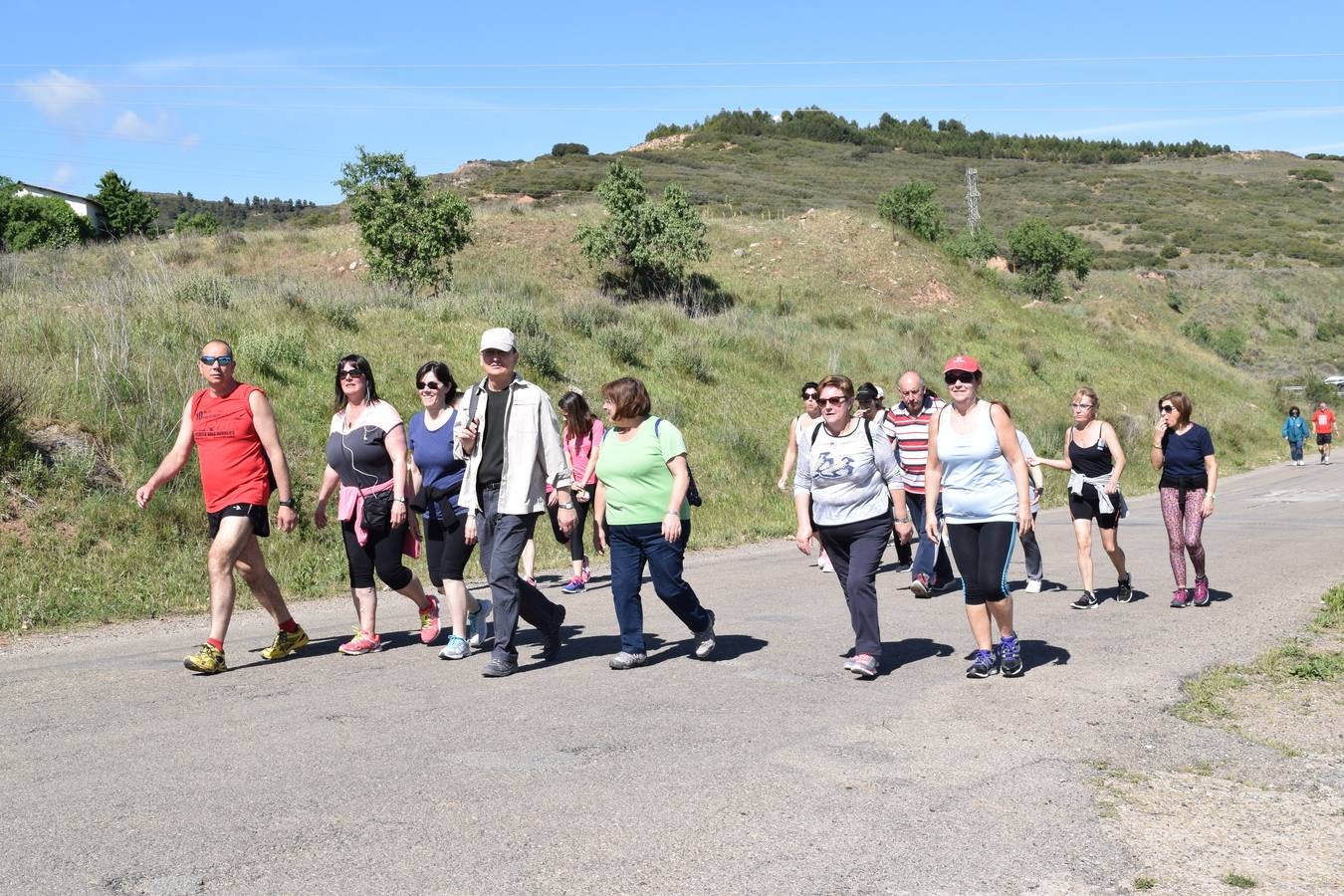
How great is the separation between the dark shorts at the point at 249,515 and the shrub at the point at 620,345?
1705 cm

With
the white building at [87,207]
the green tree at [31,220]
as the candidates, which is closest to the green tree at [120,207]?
the white building at [87,207]

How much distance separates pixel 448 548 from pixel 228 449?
150cm

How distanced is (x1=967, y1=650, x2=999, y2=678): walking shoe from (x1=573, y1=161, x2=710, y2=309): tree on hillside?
3039cm

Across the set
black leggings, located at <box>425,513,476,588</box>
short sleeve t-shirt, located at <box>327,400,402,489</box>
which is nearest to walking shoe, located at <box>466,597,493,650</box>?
black leggings, located at <box>425,513,476,588</box>

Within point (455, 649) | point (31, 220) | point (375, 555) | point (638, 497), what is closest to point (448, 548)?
point (375, 555)

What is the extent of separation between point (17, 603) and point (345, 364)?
4468mm

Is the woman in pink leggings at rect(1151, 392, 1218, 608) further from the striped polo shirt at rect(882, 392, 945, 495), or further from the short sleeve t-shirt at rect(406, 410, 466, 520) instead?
the short sleeve t-shirt at rect(406, 410, 466, 520)

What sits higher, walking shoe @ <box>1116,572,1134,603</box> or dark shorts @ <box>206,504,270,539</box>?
dark shorts @ <box>206,504,270,539</box>

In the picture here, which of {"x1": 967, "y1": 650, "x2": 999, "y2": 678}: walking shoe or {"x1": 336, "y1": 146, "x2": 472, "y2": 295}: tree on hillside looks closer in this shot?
{"x1": 967, "y1": 650, "x2": 999, "y2": 678}: walking shoe

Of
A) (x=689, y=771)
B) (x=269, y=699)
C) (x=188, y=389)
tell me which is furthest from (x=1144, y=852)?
(x=188, y=389)

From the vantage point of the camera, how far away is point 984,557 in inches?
296

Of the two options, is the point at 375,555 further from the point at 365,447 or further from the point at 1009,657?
the point at 1009,657

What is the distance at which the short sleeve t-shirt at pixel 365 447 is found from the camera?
26.7 ft

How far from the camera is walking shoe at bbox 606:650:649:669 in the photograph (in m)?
7.90
